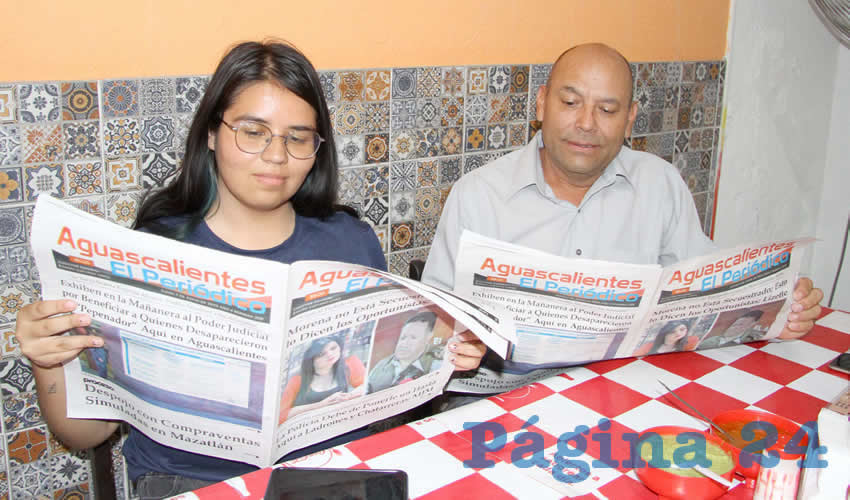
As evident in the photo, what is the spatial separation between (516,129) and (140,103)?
113 centimetres

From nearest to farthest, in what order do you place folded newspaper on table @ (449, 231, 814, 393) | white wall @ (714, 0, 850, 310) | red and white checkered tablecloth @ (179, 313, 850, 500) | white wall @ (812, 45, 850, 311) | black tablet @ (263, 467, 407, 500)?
1. black tablet @ (263, 467, 407, 500)
2. red and white checkered tablecloth @ (179, 313, 850, 500)
3. folded newspaper on table @ (449, 231, 814, 393)
4. white wall @ (714, 0, 850, 310)
5. white wall @ (812, 45, 850, 311)

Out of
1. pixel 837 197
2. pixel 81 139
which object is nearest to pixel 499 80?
pixel 81 139

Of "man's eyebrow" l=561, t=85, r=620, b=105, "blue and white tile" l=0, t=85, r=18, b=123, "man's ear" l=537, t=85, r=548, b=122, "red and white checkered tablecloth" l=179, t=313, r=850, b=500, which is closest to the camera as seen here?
"red and white checkered tablecloth" l=179, t=313, r=850, b=500

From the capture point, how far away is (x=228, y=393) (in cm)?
101

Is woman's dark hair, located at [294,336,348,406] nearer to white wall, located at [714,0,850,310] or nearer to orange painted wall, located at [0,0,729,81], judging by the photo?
orange painted wall, located at [0,0,729,81]

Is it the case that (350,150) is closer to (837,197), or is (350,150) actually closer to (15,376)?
(15,376)

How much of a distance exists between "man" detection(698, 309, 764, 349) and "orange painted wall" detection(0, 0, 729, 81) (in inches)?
41.4

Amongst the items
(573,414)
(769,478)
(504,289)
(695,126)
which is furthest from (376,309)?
(695,126)

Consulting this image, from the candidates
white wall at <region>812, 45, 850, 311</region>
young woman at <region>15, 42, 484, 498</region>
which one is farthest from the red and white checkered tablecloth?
white wall at <region>812, 45, 850, 311</region>

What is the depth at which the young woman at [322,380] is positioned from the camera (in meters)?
1.03

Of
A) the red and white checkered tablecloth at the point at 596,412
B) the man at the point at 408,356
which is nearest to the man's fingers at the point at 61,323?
the red and white checkered tablecloth at the point at 596,412

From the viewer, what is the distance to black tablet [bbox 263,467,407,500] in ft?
2.72

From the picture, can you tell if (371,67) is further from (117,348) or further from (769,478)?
(769,478)

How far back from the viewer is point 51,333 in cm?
102
